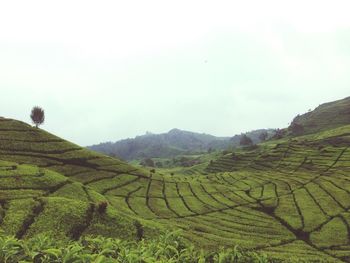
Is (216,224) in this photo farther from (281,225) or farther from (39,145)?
(39,145)

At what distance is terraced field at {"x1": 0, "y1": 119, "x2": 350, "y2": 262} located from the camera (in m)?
32.0

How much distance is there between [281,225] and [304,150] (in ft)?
223

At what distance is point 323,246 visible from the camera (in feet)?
149

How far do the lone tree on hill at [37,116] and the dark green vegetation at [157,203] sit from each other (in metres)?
6.24

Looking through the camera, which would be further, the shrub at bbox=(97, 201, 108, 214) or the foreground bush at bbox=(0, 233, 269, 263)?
the shrub at bbox=(97, 201, 108, 214)

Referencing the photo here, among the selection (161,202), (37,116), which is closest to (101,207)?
(161,202)

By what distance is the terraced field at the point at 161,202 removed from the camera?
32.0 m

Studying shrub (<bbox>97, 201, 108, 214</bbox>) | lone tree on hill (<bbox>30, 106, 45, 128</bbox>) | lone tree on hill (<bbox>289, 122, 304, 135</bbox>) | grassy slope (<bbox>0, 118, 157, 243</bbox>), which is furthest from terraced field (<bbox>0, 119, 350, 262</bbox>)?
lone tree on hill (<bbox>289, 122, 304, 135</bbox>)

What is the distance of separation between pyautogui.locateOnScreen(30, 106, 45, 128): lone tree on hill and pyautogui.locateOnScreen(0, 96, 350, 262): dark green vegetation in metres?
6.24

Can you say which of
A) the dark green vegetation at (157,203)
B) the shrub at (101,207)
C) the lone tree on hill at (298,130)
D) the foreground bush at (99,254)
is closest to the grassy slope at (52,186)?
the dark green vegetation at (157,203)

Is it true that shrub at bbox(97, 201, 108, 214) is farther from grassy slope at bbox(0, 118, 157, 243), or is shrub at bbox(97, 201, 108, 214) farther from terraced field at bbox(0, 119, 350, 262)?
terraced field at bbox(0, 119, 350, 262)

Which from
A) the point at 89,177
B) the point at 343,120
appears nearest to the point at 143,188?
the point at 89,177

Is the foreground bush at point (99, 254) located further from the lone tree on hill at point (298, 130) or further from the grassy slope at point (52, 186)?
the lone tree on hill at point (298, 130)

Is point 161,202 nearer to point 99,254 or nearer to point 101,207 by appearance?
point 101,207
